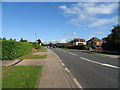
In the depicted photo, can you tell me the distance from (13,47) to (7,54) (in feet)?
3.39

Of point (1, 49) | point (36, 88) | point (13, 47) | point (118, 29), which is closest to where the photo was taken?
point (36, 88)

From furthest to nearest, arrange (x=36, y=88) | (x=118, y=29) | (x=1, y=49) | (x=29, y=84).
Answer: (x=118, y=29), (x=1, y=49), (x=29, y=84), (x=36, y=88)

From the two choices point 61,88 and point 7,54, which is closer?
point 61,88

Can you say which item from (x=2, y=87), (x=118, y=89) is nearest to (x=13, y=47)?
(x=2, y=87)

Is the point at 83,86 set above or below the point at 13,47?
below

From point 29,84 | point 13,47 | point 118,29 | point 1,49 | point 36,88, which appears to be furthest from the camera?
point 118,29

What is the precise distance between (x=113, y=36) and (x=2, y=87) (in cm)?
2763

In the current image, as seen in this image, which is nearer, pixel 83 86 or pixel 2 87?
pixel 2 87

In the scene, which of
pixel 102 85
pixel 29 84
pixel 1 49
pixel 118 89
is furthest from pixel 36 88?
pixel 1 49

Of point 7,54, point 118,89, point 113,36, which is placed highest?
point 113,36

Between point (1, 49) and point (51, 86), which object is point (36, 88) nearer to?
point (51, 86)

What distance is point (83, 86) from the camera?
5.68 m

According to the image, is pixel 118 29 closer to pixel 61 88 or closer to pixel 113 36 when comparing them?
pixel 113 36

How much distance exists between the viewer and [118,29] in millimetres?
28172
